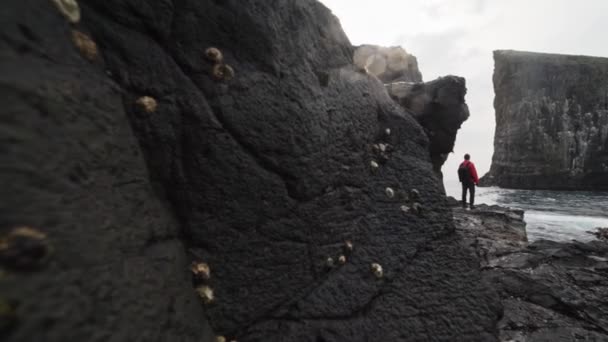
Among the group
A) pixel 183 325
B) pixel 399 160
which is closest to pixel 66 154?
pixel 183 325

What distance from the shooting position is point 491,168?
7194 cm

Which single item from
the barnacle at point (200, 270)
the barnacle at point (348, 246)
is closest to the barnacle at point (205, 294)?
the barnacle at point (200, 270)

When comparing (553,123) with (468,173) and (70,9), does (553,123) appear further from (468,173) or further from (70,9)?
(70,9)

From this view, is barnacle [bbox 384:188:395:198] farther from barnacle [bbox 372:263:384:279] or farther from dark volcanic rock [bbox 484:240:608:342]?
dark volcanic rock [bbox 484:240:608:342]

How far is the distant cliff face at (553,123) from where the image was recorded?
58.2 metres

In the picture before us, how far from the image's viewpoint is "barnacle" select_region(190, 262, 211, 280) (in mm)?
2348

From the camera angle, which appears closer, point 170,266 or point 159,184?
point 170,266

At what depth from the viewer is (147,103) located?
7.07 feet

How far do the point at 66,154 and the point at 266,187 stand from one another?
5.30 feet

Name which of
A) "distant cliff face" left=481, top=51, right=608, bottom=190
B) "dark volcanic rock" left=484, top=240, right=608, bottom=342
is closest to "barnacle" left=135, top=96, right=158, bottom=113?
"dark volcanic rock" left=484, top=240, right=608, bottom=342

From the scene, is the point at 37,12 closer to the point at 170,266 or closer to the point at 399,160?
the point at 170,266

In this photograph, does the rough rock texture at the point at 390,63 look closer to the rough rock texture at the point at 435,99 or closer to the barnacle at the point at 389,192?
the rough rock texture at the point at 435,99

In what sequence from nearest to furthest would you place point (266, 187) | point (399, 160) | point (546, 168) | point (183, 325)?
1. point (183, 325)
2. point (266, 187)
3. point (399, 160)
4. point (546, 168)

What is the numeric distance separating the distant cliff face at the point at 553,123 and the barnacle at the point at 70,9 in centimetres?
7876
